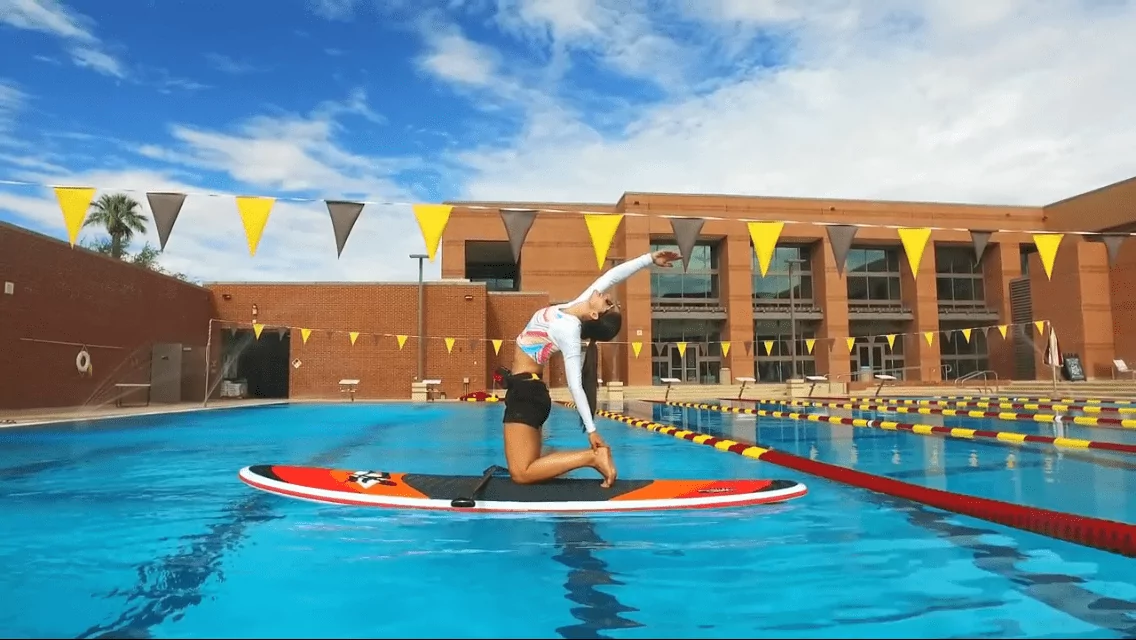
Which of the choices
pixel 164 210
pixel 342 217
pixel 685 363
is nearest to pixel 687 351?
pixel 685 363

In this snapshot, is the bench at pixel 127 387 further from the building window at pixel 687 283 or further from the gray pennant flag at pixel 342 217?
the building window at pixel 687 283

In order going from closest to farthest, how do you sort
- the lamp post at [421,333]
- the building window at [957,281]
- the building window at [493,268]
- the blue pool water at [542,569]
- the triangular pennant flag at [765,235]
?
the blue pool water at [542,569] < the triangular pennant flag at [765,235] < the lamp post at [421,333] < the building window at [957,281] < the building window at [493,268]

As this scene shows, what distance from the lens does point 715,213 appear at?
36406mm

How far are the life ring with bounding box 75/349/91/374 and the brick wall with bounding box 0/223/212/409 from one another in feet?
0.46

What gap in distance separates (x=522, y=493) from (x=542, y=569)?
1.34 metres

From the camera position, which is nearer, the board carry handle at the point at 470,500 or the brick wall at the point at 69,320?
the board carry handle at the point at 470,500

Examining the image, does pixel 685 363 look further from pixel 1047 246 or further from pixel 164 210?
pixel 164 210

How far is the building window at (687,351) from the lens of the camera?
36938mm

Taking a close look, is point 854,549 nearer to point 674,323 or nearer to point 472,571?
point 472,571

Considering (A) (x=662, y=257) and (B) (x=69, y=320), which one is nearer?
(A) (x=662, y=257)

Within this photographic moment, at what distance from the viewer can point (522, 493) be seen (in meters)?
4.78

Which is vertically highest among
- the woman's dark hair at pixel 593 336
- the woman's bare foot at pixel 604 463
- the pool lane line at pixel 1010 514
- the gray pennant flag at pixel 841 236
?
the gray pennant flag at pixel 841 236

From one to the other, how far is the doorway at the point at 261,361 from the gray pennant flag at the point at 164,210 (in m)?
23.0

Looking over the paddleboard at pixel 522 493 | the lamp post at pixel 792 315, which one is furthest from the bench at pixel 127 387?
the lamp post at pixel 792 315
